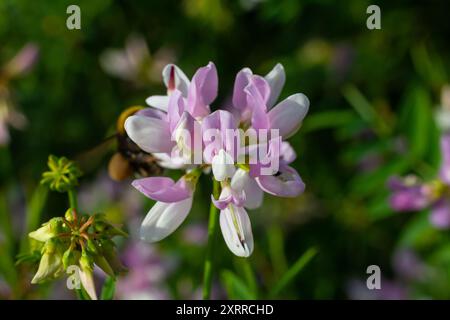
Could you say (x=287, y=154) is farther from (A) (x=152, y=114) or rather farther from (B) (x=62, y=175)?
(B) (x=62, y=175)

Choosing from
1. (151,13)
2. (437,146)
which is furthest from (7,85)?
(437,146)

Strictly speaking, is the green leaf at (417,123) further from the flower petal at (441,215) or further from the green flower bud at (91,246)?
the green flower bud at (91,246)

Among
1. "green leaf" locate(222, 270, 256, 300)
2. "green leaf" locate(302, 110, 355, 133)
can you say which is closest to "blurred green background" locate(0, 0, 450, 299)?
"green leaf" locate(302, 110, 355, 133)

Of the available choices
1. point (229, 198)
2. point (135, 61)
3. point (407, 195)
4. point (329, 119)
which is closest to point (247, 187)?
point (229, 198)

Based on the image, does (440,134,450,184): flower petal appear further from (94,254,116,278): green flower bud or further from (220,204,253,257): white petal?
(94,254,116,278): green flower bud

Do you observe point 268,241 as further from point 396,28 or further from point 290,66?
point 396,28
